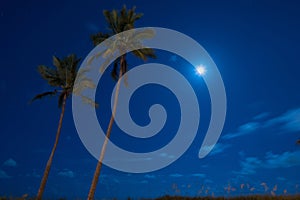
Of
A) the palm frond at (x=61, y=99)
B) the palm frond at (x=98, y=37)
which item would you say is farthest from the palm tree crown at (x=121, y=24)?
the palm frond at (x=61, y=99)

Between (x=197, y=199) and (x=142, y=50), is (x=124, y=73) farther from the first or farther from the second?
(x=197, y=199)

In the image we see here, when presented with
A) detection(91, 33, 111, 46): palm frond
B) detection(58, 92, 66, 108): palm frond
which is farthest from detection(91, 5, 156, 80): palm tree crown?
detection(58, 92, 66, 108): palm frond

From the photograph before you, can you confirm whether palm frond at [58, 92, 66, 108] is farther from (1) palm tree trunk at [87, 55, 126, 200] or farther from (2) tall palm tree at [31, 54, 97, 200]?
(1) palm tree trunk at [87, 55, 126, 200]

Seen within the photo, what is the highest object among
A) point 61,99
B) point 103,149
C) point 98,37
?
point 98,37

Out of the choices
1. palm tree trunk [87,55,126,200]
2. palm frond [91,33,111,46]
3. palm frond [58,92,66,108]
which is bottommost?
palm tree trunk [87,55,126,200]

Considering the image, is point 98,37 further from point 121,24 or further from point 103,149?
point 103,149

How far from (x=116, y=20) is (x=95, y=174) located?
1450 centimetres

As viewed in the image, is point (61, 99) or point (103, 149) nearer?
point (103, 149)

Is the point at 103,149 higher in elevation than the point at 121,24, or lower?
lower

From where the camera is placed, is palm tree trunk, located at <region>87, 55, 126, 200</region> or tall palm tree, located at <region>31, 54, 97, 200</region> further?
tall palm tree, located at <region>31, 54, 97, 200</region>

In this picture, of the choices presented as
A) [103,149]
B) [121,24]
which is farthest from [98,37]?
[103,149]

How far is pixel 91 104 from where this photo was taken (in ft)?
104

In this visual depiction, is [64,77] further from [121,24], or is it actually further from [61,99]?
[121,24]

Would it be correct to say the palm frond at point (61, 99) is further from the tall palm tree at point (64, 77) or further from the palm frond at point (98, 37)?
the palm frond at point (98, 37)
